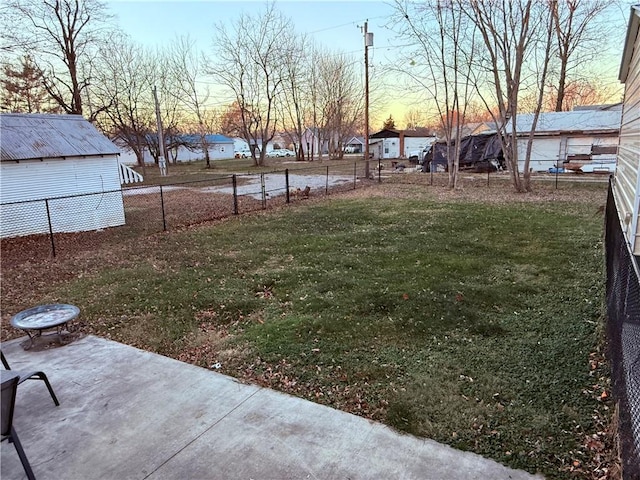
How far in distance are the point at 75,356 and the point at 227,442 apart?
213 cm

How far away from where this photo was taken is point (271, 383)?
134 inches

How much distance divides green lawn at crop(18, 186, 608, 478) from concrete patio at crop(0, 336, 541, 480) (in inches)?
8.3

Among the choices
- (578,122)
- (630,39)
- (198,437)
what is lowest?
(198,437)

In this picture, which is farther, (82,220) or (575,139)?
(575,139)

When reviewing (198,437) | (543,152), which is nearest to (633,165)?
(198,437)

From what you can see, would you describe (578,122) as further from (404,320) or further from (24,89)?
(24,89)

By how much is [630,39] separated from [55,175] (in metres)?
11.2

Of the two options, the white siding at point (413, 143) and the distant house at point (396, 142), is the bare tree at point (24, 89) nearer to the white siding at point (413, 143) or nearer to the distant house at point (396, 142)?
the distant house at point (396, 142)

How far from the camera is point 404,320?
448cm

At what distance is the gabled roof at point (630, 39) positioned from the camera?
423 cm

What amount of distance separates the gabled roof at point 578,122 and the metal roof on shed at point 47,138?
73.5 feet

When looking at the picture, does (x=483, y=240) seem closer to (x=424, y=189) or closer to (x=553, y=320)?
(x=553, y=320)

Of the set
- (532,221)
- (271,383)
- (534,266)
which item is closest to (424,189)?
(532,221)

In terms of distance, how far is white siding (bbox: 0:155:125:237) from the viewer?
9.17 m
